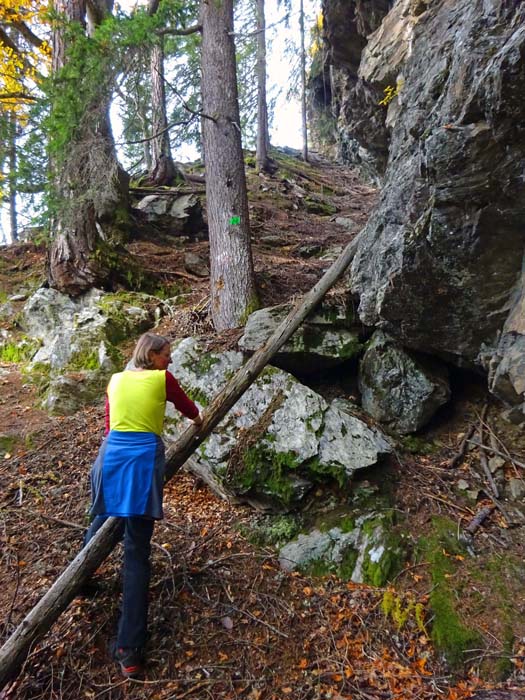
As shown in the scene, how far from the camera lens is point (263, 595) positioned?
151 inches

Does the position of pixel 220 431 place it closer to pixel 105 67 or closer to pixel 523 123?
pixel 523 123

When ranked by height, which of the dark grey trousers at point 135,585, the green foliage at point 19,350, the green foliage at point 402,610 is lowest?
the green foliage at point 402,610

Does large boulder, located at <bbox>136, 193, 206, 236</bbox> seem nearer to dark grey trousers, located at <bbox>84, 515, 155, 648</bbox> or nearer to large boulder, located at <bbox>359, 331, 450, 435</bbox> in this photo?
large boulder, located at <bbox>359, 331, 450, 435</bbox>

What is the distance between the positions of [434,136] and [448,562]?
4148mm

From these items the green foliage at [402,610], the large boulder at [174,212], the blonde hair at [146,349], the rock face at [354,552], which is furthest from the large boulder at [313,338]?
the large boulder at [174,212]

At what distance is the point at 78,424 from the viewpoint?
6.04 metres

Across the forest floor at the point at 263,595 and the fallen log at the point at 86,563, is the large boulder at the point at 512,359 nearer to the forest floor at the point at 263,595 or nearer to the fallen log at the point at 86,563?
the forest floor at the point at 263,595

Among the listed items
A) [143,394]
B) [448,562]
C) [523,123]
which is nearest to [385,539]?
[448,562]

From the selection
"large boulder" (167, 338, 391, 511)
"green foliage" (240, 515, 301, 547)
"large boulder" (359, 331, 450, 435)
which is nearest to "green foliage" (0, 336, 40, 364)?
"large boulder" (167, 338, 391, 511)

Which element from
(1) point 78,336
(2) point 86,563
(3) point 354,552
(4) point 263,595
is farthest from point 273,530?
(1) point 78,336

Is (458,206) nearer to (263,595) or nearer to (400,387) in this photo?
(400,387)

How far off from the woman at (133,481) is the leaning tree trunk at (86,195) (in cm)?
540

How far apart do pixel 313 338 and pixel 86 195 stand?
4.84 m

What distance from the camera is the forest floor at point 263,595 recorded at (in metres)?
3.11
